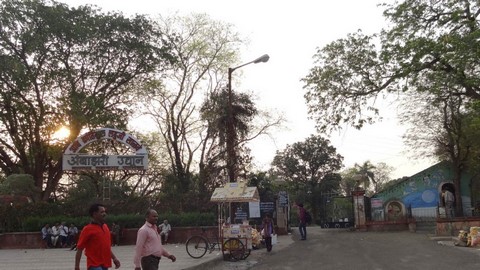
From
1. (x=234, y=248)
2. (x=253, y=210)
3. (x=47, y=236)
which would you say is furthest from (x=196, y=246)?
(x=47, y=236)

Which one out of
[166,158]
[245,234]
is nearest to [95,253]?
[245,234]

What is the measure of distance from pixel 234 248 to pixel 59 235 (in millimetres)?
11772

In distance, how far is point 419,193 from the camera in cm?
3762

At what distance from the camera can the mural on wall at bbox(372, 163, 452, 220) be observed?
36875mm

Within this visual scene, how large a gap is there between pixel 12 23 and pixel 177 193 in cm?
1296

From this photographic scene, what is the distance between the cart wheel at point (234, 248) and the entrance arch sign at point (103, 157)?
1163 cm

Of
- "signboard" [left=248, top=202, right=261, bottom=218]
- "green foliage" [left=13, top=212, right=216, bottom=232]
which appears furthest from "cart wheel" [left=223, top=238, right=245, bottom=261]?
"signboard" [left=248, top=202, right=261, bottom=218]

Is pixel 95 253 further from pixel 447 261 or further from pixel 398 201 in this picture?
pixel 398 201

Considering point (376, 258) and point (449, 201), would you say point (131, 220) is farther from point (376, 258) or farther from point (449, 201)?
point (449, 201)

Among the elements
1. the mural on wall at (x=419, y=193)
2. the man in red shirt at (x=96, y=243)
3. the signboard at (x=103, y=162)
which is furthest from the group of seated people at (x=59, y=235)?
the mural on wall at (x=419, y=193)

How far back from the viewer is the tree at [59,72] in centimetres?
2706

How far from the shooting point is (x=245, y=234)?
626 inches

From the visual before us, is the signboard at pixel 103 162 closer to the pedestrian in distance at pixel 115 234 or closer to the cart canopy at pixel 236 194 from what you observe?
the pedestrian in distance at pixel 115 234

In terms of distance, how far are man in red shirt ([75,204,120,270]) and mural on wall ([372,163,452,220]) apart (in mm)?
32448
